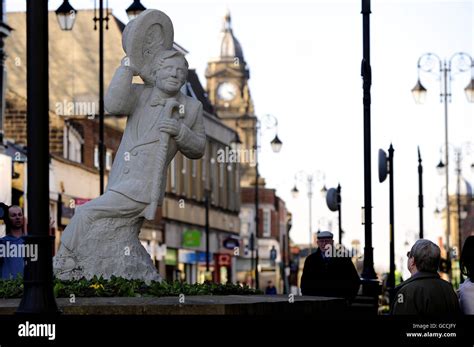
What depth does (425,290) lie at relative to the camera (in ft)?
36.9

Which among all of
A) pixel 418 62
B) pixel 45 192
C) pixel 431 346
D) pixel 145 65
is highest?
pixel 418 62

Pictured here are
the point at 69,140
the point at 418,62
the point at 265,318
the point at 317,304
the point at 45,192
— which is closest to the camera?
the point at 45,192

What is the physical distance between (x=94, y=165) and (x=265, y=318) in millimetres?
51400

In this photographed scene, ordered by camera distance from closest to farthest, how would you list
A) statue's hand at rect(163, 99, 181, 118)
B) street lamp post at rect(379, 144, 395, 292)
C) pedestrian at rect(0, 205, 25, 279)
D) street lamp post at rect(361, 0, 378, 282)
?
pedestrian at rect(0, 205, 25, 279)
statue's hand at rect(163, 99, 181, 118)
street lamp post at rect(361, 0, 378, 282)
street lamp post at rect(379, 144, 395, 292)

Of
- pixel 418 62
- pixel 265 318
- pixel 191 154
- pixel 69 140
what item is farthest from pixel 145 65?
pixel 69 140

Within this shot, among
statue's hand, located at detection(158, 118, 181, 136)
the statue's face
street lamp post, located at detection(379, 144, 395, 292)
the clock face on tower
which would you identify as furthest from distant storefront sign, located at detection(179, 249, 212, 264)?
the clock face on tower

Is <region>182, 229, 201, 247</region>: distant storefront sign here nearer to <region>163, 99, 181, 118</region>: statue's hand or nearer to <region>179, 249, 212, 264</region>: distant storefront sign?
<region>179, 249, 212, 264</region>: distant storefront sign

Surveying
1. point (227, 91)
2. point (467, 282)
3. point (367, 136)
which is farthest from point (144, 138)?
point (227, 91)

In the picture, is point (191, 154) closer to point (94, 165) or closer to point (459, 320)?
point (459, 320)

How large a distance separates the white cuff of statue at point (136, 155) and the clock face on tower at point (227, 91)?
17185 cm

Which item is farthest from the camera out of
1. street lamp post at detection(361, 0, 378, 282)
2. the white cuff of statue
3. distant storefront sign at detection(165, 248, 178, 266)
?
distant storefront sign at detection(165, 248, 178, 266)

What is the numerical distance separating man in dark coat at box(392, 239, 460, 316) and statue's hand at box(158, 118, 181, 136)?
6.55 m

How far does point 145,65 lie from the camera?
59.0 ft

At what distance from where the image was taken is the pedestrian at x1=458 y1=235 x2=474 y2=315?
11.9 meters
